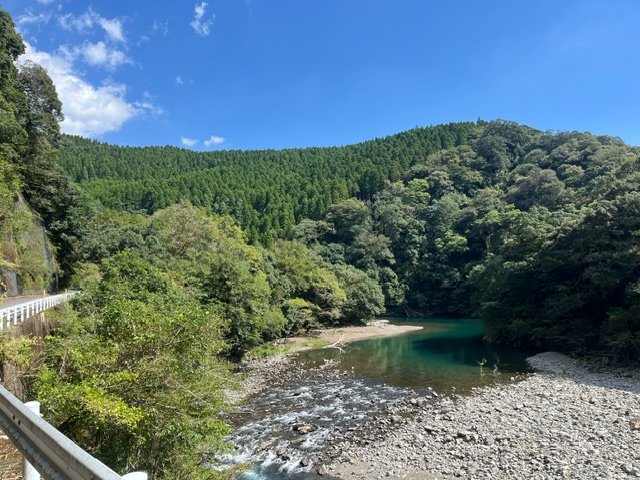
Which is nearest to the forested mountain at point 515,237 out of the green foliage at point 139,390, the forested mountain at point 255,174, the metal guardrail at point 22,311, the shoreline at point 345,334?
the forested mountain at point 255,174

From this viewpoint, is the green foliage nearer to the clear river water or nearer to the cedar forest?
the cedar forest

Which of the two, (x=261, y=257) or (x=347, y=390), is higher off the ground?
(x=261, y=257)

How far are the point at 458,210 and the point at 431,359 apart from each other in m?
51.8

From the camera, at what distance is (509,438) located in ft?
51.5

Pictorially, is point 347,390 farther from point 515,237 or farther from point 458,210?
point 458,210

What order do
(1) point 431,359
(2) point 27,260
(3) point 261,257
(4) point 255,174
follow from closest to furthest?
1. (2) point 27,260
2. (1) point 431,359
3. (3) point 261,257
4. (4) point 255,174

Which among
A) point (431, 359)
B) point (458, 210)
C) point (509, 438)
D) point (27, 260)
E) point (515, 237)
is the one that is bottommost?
point (431, 359)

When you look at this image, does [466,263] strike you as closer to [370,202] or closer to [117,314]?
[370,202]

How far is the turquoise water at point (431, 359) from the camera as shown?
1003 inches

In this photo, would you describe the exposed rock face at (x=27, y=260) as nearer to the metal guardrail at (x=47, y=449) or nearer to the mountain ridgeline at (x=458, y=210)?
the mountain ridgeline at (x=458, y=210)

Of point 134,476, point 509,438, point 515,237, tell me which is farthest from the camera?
point 515,237

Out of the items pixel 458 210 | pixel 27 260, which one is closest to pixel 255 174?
pixel 458 210

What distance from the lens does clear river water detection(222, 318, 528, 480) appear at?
15.9 metres

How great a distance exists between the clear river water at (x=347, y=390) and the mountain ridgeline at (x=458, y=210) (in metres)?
5.82
